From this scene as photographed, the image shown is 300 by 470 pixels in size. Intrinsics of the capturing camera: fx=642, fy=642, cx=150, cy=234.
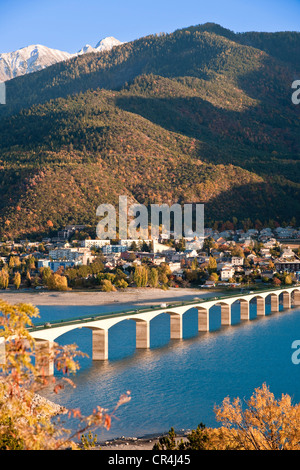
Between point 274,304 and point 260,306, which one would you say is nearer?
point 260,306

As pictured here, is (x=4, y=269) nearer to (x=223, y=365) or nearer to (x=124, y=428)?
(x=223, y=365)

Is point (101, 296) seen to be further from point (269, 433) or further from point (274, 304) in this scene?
point (269, 433)

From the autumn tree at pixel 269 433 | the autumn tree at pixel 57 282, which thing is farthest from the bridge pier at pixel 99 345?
the autumn tree at pixel 57 282

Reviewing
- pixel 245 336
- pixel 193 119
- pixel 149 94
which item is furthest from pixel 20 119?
pixel 245 336

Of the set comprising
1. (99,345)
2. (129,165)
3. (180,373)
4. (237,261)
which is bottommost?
(180,373)

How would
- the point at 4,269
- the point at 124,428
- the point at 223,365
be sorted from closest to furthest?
the point at 124,428, the point at 223,365, the point at 4,269

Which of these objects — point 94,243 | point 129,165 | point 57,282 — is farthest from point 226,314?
point 129,165

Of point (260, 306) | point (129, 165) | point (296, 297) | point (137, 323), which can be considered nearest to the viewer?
point (137, 323)

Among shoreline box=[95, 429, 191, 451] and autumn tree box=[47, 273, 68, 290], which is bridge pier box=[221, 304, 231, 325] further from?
shoreline box=[95, 429, 191, 451]
